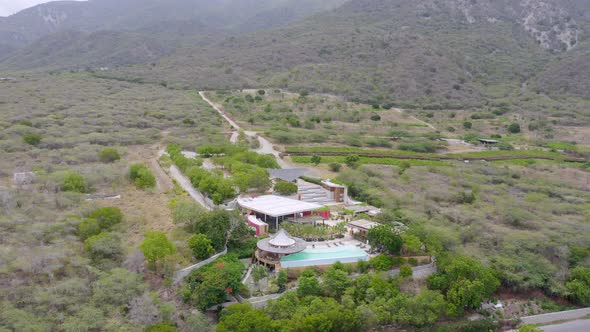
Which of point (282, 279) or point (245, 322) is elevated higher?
point (282, 279)

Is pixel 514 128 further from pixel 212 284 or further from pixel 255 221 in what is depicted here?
pixel 212 284

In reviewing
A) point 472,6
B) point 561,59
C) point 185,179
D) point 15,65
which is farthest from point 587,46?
point 15,65

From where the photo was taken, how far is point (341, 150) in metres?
47.2

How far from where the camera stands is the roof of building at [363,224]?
26.0 metres

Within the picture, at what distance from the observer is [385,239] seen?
2386 cm

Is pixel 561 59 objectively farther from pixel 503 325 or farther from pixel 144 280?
pixel 144 280

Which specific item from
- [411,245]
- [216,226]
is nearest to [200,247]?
[216,226]

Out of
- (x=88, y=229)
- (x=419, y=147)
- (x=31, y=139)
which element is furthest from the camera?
(x=419, y=147)

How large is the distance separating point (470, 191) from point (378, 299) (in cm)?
1857

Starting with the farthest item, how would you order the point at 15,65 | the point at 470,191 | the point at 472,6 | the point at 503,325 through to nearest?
1. the point at 15,65
2. the point at 472,6
3. the point at 470,191
4. the point at 503,325

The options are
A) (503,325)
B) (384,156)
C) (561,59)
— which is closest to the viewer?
(503,325)

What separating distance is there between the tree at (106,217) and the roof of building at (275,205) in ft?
24.6

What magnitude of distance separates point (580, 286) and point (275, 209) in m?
16.8

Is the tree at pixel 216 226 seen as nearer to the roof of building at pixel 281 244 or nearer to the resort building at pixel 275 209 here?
the roof of building at pixel 281 244
